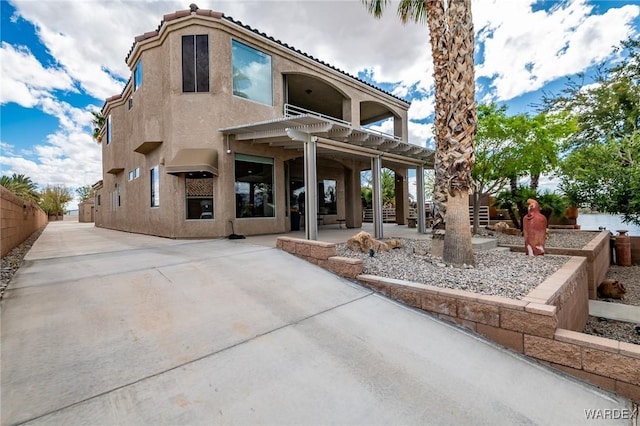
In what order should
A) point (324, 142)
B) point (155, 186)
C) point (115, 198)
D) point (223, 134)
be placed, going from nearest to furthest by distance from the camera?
point (324, 142), point (223, 134), point (155, 186), point (115, 198)

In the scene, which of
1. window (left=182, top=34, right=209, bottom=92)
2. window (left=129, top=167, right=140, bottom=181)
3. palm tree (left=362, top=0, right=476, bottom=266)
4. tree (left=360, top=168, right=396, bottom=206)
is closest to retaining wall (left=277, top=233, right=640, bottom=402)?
palm tree (left=362, top=0, right=476, bottom=266)

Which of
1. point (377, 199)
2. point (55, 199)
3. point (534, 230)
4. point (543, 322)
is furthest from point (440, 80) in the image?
point (55, 199)

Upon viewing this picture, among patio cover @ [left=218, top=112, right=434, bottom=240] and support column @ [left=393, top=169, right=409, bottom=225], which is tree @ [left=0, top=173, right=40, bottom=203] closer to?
patio cover @ [left=218, top=112, right=434, bottom=240]

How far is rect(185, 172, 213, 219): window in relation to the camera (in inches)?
403

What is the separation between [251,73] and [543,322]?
11.4 m

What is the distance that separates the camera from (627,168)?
974 cm

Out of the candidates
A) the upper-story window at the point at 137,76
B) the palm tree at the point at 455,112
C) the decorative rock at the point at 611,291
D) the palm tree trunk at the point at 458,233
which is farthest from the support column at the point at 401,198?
the upper-story window at the point at 137,76

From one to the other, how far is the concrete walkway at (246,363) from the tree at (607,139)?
1074 centimetres

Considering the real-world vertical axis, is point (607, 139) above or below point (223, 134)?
above

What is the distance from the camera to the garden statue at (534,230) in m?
6.45

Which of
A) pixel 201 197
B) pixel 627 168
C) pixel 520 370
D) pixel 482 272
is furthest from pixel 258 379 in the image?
pixel 627 168

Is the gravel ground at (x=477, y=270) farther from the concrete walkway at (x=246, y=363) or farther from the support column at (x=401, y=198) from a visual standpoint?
the support column at (x=401, y=198)

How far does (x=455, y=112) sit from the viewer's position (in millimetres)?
6062

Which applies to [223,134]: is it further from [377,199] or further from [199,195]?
[377,199]
